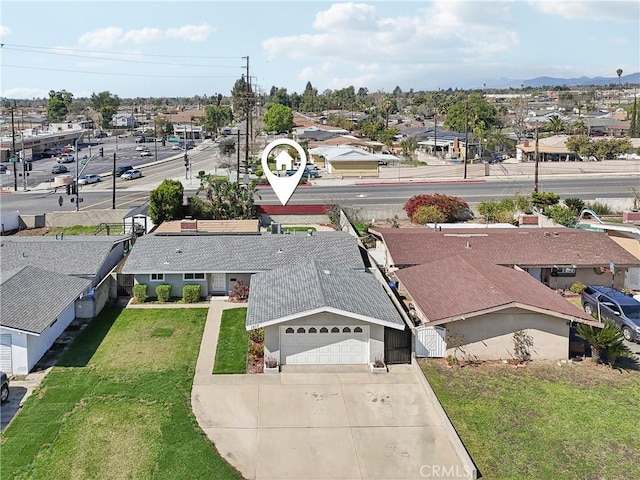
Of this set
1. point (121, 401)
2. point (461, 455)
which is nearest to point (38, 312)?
point (121, 401)

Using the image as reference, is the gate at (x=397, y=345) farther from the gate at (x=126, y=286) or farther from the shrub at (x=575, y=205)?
the shrub at (x=575, y=205)

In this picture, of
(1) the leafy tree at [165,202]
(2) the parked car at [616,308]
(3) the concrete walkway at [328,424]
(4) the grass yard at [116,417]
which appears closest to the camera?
(4) the grass yard at [116,417]

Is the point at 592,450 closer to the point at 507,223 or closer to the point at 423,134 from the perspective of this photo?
the point at 507,223

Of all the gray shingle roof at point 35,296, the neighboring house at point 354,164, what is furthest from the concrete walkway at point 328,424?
the neighboring house at point 354,164

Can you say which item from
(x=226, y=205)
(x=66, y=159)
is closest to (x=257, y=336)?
(x=226, y=205)

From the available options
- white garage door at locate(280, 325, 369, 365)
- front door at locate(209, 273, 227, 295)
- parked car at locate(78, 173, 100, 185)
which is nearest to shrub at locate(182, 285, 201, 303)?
front door at locate(209, 273, 227, 295)

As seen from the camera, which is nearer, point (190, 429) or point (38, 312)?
point (190, 429)

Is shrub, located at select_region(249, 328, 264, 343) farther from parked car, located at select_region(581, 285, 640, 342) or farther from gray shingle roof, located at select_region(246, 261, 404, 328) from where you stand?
parked car, located at select_region(581, 285, 640, 342)
